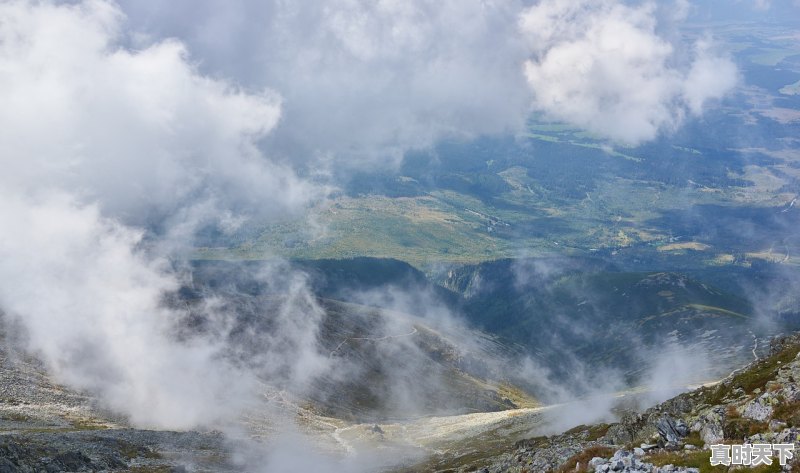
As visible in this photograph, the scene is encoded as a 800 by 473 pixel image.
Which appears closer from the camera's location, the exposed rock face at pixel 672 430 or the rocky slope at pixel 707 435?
the rocky slope at pixel 707 435

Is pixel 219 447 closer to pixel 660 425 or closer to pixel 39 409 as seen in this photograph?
pixel 39 409

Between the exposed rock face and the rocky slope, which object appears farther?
the exposed rock face

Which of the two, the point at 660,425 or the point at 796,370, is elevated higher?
the point at 796,370

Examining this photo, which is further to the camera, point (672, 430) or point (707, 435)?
point (672, 430)

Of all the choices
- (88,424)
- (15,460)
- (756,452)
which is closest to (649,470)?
(756,452)

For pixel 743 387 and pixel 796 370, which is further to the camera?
pixel 743 387

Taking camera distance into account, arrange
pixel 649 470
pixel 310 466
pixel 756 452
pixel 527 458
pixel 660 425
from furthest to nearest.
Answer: pixel 310 466
pixel 527 458
pixel 660 425
pixel 649 470
pixel 756 452

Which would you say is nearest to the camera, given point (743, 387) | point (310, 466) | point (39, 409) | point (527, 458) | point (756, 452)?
point (756, 452)

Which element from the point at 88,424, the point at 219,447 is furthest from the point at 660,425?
the point at 88,424

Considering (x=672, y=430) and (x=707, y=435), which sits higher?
(x=672, y=430)

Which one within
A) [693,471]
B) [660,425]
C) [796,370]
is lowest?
[693,471]
